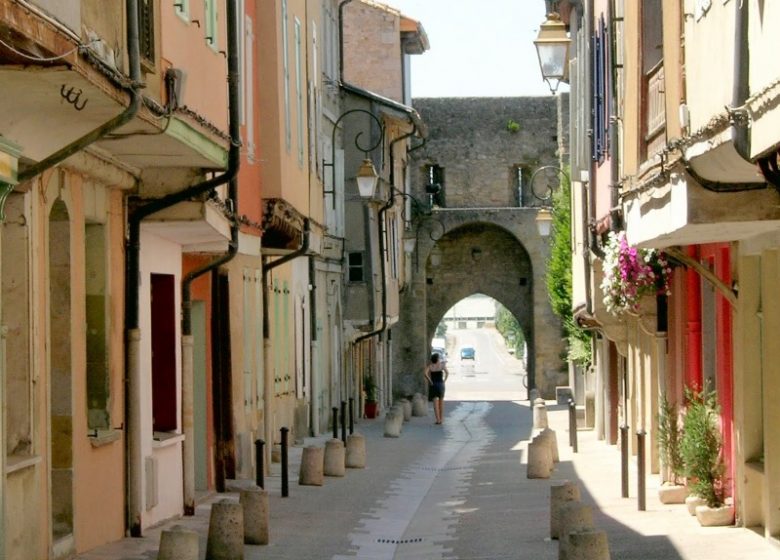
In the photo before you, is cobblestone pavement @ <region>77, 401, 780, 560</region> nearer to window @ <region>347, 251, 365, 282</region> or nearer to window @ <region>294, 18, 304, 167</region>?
window @ <region>294, 18, 304, 167</region>

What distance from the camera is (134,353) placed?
15.7m

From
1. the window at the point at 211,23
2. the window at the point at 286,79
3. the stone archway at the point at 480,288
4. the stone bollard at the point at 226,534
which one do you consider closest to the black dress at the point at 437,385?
the window at the point at 286,79

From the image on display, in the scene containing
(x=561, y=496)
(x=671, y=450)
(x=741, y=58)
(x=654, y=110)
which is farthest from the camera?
(x=654, y=110)

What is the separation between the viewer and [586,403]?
1416 inches

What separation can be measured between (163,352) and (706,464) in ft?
17.5

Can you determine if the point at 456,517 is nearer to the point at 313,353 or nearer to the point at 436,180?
the point at 313,353

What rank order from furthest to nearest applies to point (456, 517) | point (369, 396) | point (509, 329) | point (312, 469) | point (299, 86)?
1. point (509, 329)
2. point (369, 396)
3. point (299, 86)
4. point (312, 469)
5. point (456, 517)

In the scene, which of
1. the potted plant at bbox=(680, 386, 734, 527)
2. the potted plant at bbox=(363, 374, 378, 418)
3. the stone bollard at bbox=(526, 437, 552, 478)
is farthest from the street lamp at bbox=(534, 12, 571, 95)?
the potted plant at bbox=(363, 374, 378, 418)

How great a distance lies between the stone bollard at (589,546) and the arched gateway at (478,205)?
160 feet

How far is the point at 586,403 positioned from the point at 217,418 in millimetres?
15400

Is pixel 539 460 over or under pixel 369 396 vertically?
under

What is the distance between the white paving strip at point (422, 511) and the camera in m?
16.1

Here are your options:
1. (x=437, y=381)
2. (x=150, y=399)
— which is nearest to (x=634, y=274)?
(x=150, y=399)

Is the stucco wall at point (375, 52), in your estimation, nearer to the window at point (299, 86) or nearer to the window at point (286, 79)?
the window at point (299, 86)
